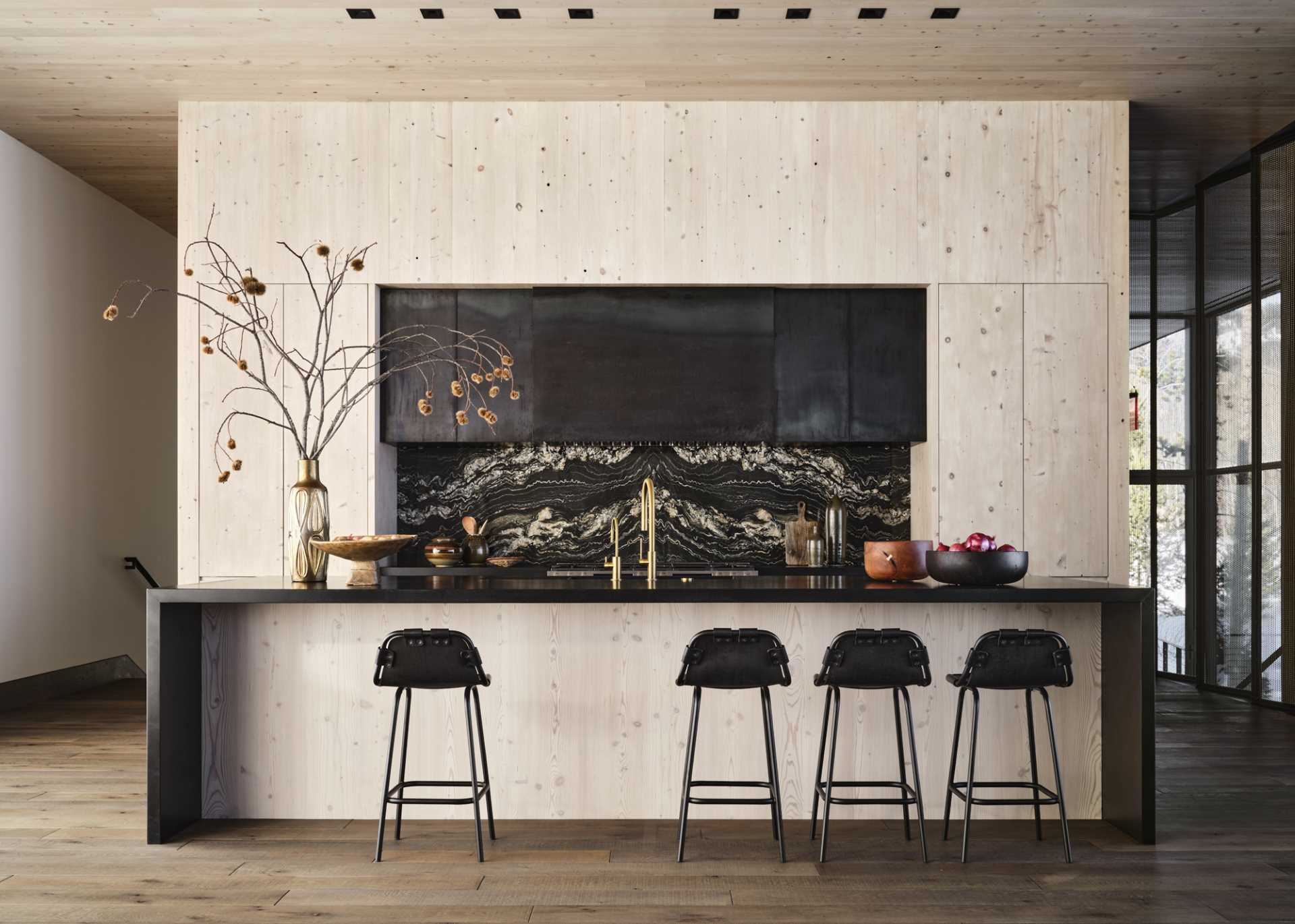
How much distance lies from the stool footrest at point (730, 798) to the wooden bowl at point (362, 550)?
1.42 metres

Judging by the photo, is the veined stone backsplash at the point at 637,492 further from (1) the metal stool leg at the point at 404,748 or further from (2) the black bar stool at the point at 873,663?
(2) the black bar stool at the point at 873,663

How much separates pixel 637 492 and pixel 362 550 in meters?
2.31

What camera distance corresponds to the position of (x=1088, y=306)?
5.32m

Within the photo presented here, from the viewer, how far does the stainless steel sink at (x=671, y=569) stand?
526 cm

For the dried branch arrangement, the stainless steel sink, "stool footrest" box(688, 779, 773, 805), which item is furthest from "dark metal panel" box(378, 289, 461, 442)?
"stool footrest" box(688, 779, 773, 805)

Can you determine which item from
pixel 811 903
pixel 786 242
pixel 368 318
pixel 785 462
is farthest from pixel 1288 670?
pixel 368 318

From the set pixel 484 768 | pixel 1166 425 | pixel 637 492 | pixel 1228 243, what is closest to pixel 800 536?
pixel 637 492

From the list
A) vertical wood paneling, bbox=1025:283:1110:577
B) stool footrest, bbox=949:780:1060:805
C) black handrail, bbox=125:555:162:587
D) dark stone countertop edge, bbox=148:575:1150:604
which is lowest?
stool footrest, bbox=949:780:1060:805

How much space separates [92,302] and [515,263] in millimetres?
3655

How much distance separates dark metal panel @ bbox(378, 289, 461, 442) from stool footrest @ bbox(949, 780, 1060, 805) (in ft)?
9.83

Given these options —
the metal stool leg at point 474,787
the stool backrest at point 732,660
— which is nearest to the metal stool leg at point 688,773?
the stool backrest at point 732,660

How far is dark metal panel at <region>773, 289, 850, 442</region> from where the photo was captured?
18.0 ft

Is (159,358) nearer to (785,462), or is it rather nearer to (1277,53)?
(785,462)

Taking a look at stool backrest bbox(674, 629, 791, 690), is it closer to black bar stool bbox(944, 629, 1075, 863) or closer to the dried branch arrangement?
black bar stool bbox(944, 629, 1075, 863)
